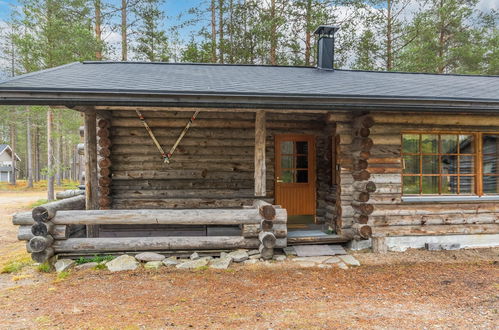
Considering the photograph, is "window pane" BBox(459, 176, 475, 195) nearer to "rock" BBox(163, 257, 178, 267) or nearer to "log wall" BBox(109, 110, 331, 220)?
"log wall" BBox(109, 110, 331, 220)

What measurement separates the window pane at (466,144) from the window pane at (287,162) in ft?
12.0

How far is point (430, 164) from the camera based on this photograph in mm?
6379

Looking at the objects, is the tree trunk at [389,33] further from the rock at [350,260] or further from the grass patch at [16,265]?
the grass patch at [16,265]

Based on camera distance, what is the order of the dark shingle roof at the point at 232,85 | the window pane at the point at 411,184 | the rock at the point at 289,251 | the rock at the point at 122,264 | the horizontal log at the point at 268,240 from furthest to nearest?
the window pane at the point at 411,184 < the rock at the point at 289,251 < the horizontal log at the point at 268,240 < the rock at the point at 122,264 < the dark shingle roof at the point at 232,85

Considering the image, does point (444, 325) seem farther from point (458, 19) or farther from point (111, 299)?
point (458, 19)

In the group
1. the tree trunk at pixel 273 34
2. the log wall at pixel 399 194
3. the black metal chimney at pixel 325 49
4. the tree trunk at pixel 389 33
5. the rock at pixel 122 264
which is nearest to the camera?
the rock at pixel 122 264

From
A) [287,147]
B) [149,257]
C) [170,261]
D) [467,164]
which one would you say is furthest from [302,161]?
[149,257]

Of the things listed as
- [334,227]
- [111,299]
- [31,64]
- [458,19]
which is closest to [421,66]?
[458,19]

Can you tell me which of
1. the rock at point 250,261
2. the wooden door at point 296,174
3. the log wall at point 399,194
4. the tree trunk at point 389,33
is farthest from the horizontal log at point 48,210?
the tree trunk at point 389,33

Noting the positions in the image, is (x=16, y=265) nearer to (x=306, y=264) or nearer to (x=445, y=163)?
(x=306, y=264)

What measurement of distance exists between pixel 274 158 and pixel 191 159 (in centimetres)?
200

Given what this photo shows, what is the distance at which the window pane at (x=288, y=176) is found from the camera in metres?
7.60

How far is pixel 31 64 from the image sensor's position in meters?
13.4

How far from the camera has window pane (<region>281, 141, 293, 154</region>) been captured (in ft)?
24.9
